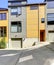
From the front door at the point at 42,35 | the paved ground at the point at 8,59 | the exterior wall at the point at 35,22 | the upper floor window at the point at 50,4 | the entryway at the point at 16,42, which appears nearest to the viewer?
the paved ground at the point at 8,59

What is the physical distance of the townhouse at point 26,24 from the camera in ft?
139

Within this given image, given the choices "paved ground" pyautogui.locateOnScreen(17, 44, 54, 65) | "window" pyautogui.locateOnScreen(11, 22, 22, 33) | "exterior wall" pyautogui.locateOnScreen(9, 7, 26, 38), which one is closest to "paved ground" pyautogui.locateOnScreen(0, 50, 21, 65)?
"paved ground" pyautogui.locateOnScreen(17, 44, 54, 65)

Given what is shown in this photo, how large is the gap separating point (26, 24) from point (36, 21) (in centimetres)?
202

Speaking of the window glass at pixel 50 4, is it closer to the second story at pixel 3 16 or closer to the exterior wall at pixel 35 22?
the exterior wall at pixel 35 22

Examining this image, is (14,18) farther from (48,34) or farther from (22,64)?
(22,64)

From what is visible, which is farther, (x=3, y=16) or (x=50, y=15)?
(x=3, y=16)

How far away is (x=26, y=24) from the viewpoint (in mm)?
42719

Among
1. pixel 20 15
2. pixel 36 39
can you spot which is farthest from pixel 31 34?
pixel 20 15

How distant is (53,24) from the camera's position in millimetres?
42094

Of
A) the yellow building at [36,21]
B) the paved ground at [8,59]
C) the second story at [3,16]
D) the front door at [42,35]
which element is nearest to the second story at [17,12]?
the second story at [3,16]

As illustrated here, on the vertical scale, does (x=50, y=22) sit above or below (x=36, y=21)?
below

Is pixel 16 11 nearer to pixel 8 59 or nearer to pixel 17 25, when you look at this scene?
pixel 17 25

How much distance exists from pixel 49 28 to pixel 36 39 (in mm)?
3233

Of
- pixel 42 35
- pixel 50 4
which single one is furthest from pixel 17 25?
pixel 50 4
